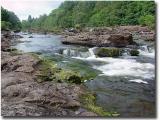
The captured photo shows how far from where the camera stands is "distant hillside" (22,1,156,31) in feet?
17.0

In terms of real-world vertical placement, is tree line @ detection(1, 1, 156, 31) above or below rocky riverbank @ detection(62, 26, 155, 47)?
above

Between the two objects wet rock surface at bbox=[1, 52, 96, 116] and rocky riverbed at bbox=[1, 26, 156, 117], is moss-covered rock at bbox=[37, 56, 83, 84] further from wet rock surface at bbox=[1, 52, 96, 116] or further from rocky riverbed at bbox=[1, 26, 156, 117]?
wet rock surface at bbox=[1, 52, 96, 116]

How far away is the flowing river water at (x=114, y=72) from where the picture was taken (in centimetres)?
504

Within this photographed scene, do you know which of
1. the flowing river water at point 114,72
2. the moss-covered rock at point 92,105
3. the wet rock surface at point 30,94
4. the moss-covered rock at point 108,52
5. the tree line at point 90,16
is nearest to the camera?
the wet rock surface at point 30,94

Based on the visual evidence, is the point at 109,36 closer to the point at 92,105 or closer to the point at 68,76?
the point at 68,76

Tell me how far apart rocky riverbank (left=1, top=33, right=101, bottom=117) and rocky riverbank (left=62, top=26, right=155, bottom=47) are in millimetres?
926

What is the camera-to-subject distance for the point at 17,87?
199 inches

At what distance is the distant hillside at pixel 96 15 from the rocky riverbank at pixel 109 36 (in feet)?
0.43

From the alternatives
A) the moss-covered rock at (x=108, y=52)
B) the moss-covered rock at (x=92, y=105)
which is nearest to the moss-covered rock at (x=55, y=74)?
the moss-covered rock at (x=92, y=105)

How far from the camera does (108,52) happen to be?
6.95 m

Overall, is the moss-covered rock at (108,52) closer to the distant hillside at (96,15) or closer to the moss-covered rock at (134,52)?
the moss-covered rock at (134,52)

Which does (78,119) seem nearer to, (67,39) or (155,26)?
(155,26)

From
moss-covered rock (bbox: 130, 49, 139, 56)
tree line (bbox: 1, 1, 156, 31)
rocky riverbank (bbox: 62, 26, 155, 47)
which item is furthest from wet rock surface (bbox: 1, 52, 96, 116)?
moss-covered rock (bbox: 130, 49, 139, 56)

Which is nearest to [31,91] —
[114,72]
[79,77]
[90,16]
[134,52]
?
[79,77]
